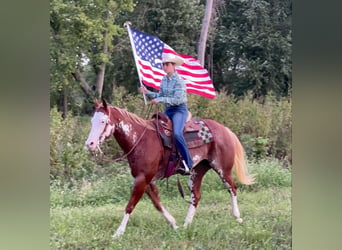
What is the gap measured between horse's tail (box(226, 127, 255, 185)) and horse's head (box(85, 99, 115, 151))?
0.86 metres

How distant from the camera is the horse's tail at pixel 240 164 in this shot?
11.1ft

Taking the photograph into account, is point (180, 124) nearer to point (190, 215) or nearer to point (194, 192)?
point (194, 192)

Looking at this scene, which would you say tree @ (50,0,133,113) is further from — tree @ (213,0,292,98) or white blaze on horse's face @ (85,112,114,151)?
tree @ (213,0,292,98)


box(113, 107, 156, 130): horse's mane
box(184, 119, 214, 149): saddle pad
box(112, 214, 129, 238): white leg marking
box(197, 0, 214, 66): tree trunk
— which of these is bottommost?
box(112, 214, 129, 238): white leg marking

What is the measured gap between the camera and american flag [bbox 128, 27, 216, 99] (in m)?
3.34

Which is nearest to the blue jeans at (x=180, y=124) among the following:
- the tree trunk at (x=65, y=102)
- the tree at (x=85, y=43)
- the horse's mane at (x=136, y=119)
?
the horse's mane at (x=136, y=119)

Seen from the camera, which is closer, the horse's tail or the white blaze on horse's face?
the white blaze on horse's face

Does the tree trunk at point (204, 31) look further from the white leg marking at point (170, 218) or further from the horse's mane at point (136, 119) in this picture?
the white leg marking at point (170, 218)

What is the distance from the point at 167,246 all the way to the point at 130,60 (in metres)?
1.32

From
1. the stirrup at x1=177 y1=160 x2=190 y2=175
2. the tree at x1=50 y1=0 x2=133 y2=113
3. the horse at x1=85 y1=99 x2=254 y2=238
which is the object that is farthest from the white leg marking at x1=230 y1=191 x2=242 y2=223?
the tree at x1=50 y1=0 x2=133 y2=113

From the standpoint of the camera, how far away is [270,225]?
3332 mm

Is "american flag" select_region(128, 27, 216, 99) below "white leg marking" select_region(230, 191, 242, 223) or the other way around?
the other way around
